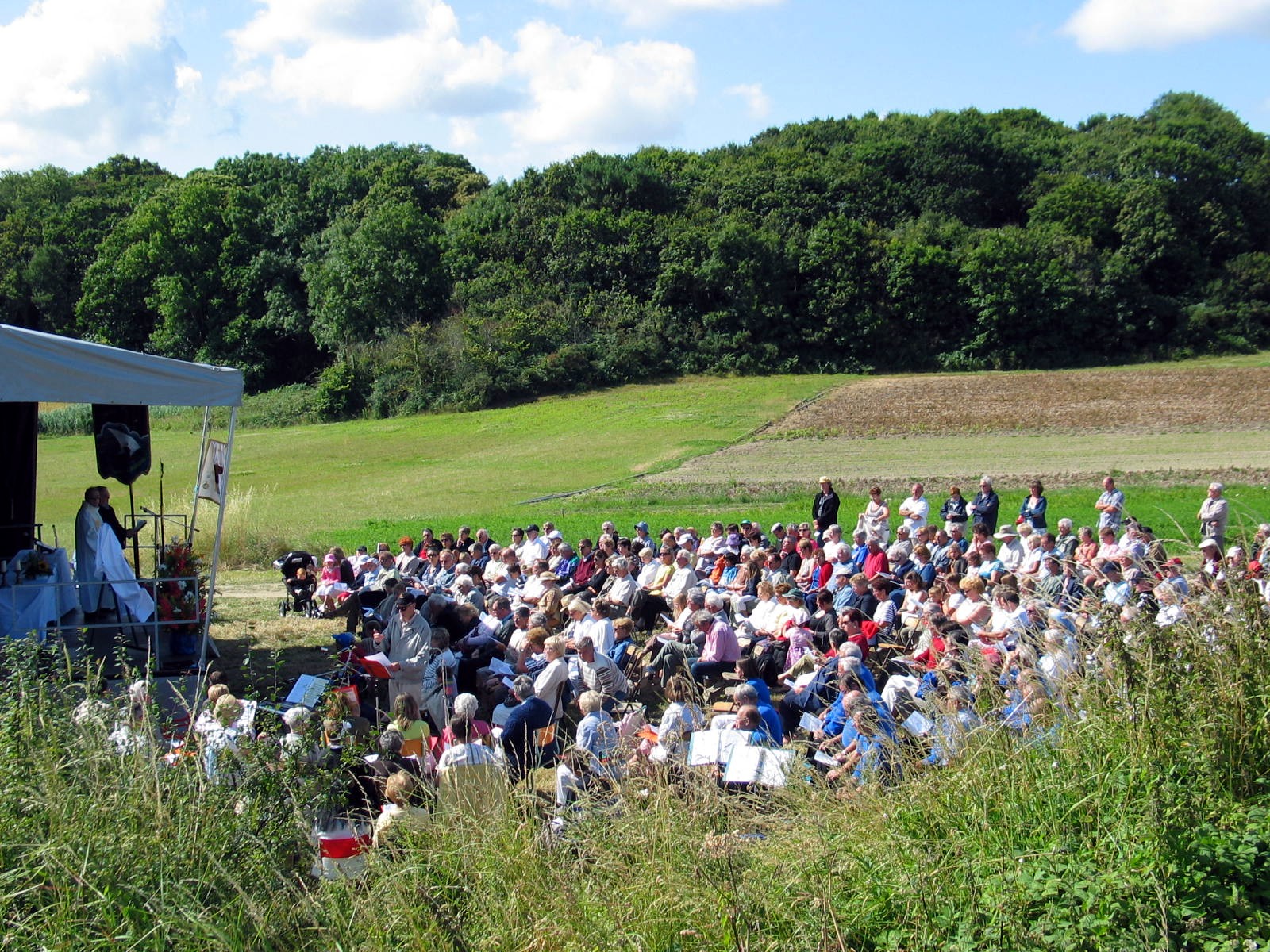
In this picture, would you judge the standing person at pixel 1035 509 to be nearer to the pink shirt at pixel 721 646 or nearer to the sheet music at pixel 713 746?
the pink shirt at pixel 721 646

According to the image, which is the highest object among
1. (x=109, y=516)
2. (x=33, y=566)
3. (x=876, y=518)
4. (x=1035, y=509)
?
(x=109, y=516)

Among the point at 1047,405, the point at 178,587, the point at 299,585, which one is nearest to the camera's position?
the point at 178,587

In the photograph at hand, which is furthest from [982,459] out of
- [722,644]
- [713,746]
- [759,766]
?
[759,766]

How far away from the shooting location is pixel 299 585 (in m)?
14.5

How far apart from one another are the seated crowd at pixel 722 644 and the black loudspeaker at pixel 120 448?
289 centimetres

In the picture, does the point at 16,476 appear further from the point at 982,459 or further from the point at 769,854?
the point at 982,459

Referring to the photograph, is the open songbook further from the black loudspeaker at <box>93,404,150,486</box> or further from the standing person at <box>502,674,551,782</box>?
the black loudspeaker at <box>93,404,150,486</box>

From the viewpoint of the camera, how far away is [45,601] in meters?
9.07

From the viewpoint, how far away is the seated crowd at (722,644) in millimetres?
5590

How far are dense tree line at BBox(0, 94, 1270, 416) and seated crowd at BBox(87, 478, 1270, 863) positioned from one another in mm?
36950

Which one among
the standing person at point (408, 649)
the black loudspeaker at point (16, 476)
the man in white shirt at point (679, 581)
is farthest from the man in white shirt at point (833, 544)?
the black loudspeaker at point (16, 476)

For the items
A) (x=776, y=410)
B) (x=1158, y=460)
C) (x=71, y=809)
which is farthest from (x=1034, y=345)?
(x=71, y=809)

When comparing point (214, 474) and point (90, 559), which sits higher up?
point (214, 474)

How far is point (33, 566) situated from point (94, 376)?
71.7 inches
